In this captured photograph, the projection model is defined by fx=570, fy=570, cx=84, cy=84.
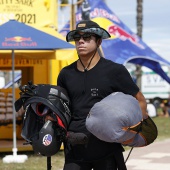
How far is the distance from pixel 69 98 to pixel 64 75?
0.66 ft

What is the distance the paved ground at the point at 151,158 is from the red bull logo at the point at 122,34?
19.7 feet

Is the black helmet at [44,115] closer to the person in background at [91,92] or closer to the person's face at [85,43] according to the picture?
Result: the person in background at [91,92]

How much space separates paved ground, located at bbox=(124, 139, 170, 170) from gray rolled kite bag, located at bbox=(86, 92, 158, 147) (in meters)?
5.64

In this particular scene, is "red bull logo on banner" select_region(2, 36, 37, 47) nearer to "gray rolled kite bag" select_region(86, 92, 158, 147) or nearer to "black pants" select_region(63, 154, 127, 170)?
"black pants" select_region(63, 154, 127, 170)

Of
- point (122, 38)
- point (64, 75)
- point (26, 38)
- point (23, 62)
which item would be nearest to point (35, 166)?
point (26, 38)

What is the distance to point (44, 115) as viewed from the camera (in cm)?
438

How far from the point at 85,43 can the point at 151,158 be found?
22.9 feet

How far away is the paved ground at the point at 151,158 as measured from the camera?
996 cm

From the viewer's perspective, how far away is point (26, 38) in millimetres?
10016

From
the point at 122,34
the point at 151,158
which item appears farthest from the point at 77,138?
the point at 122,34

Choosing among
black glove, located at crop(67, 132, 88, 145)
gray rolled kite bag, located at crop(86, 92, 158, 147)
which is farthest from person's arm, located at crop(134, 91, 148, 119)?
black glove, located at crop(67, 132, 88, 145)

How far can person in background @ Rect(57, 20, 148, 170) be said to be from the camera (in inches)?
174

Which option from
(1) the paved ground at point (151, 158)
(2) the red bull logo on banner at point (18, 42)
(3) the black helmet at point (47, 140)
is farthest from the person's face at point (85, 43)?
(1) the paved ground at point (151, 158)

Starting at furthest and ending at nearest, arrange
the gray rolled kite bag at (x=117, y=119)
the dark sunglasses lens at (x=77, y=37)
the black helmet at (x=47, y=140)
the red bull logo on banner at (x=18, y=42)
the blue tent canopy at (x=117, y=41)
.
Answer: the blue tent canopy at (x=117, y=41) < the red bull logo on banner at (x=18, y=42) < the dark sunglasses lens at (x=77, y=37) < the black helmet at (x=47, y=140) < the gray rolled kite bag at (x=117, y=119)
